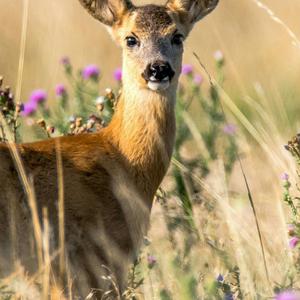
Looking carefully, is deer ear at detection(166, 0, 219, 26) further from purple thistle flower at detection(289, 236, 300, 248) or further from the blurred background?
the blurred background

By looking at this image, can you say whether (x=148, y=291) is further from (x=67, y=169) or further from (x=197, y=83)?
(x=197, y=83)

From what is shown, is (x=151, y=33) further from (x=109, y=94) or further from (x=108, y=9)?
(x=109, y=94)

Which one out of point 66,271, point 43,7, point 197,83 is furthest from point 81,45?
Result: point 66,271

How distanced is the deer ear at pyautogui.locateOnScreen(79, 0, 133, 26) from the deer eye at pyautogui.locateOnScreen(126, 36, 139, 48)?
281 millimetres

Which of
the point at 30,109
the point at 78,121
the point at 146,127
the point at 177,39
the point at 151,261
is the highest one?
the point at 177,39

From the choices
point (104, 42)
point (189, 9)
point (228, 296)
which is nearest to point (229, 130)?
point (189, 9)

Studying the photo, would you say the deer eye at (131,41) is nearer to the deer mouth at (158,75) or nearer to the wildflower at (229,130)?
the deer mouth at (158,75)

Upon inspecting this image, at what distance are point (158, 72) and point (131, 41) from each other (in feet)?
1.47

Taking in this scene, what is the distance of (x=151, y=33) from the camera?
6.78 m

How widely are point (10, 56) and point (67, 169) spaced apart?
23.7 feet

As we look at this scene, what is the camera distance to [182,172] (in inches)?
300

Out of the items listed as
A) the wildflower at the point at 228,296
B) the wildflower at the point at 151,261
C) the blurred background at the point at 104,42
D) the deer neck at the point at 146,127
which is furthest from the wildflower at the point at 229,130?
the blurred background at the point at 104,42

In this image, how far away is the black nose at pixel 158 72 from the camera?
21.1 feet

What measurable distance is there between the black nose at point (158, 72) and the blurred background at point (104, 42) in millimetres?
5354
